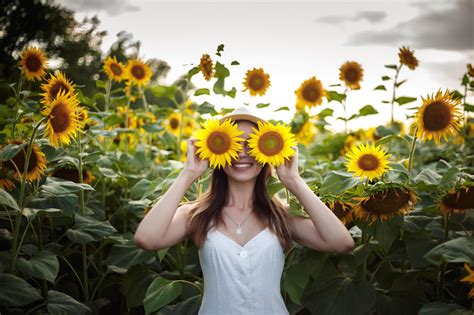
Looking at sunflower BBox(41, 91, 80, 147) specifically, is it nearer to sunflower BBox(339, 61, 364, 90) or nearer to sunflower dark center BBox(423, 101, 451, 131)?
sunflower dark center BBox(423, 101, 451, 131)

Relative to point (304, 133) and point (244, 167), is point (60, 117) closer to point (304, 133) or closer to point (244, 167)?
point (244, 167)

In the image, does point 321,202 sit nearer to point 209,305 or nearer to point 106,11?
point 209,305

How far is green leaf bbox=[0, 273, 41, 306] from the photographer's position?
1.94 metres

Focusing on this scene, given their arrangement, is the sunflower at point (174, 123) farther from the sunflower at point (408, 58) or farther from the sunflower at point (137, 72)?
the sunflower at point (408, 58)

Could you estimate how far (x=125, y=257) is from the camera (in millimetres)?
2699

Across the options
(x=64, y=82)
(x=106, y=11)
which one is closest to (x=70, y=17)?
(x=106, y=11)

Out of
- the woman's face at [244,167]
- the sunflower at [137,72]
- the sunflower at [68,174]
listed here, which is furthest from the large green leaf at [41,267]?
the sunflower at [137,72]

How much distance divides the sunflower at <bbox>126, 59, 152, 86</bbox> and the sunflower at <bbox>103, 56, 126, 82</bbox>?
0.05 meters

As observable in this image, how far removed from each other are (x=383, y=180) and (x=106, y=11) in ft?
10.6

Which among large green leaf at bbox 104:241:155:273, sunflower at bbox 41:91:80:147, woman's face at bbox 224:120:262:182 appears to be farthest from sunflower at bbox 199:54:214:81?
large green leaf at bbox 104:241:155:273

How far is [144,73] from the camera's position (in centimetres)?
388

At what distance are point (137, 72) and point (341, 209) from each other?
2.27 meters

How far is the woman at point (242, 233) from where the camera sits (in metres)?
2.07

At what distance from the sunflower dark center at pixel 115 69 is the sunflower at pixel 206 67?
1.06 metres
